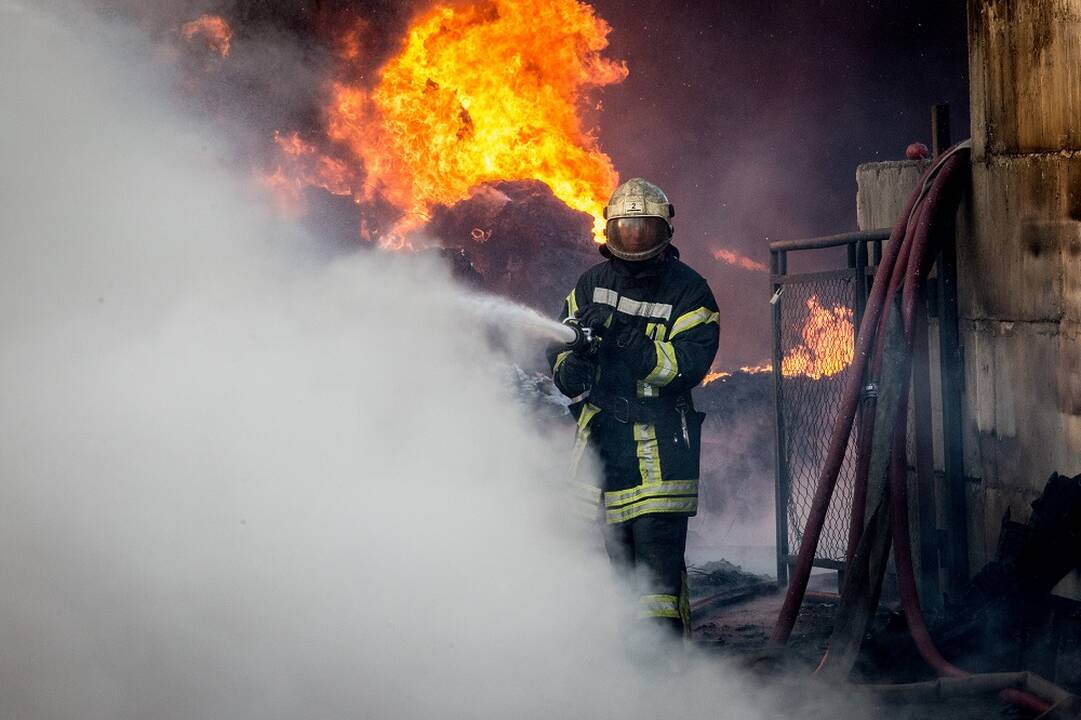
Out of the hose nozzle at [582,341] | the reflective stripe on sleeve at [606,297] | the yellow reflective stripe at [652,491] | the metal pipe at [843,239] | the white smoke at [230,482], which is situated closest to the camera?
the white smoke at [230,482]

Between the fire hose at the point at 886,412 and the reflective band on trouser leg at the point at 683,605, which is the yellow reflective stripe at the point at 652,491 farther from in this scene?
the fire hose at the point at 886,412

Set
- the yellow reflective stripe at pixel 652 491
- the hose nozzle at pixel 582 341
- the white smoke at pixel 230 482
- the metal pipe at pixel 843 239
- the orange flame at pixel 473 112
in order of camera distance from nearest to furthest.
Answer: the white smoke at pixel 230 482 → the hose nozzle at pixel 582 341 → the yellow reflective stripe at pixel 652 491 → the metal pipe at pixel 843 239 → the orange flame at pixel 473 112

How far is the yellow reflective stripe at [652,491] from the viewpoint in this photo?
16.1 feet

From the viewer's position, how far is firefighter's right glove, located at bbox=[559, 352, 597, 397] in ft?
16.0

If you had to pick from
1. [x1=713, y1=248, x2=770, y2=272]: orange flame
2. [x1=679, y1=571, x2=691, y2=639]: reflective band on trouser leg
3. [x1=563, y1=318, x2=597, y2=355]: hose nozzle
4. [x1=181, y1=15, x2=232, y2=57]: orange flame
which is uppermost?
[x1=181, y1=15, x2=232, y2=57]: orange flame

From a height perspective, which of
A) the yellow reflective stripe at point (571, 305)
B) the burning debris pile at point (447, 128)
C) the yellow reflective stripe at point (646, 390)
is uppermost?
the burning debris pile at point (447, 128)

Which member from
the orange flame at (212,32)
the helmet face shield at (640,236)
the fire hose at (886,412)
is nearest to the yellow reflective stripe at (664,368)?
the helmet face shield at (640,236)

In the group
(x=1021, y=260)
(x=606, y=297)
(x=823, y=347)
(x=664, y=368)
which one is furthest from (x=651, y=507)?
(x=823, y=347)

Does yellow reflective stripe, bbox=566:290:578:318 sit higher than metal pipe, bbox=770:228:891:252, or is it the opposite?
metal pipe, bbox=770:228:891:252

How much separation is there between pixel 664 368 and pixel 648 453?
409 millimetres

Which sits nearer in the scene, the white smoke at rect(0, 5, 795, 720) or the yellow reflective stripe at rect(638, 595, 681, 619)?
the white smoke at rect(0, 5, 795, 720)

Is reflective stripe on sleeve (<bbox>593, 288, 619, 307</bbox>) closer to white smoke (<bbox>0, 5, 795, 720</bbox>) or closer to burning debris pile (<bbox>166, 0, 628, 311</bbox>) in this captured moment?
white smoke (<bbox>0, 5, 795, 720</bbox>)

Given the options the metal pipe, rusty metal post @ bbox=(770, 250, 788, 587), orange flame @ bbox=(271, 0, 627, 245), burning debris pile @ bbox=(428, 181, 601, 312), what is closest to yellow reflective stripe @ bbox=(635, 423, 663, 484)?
the metal pipe

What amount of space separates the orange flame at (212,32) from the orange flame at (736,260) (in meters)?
9.35
